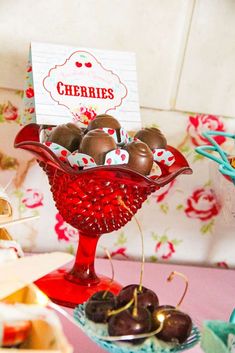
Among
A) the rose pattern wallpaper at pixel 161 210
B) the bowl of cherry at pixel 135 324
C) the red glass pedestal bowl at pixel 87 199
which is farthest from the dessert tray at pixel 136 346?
the rose pattern wallpaper at pixel 161 210

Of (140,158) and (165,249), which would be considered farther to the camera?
(165,249)

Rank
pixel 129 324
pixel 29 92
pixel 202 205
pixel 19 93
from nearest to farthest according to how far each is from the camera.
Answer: pixel 129 324 < pixel 29 92 < pixel 19 93 < pixel 202 205

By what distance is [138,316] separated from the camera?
0.57m

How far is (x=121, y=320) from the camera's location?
1.85 ft

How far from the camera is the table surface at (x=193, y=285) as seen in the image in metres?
0.86

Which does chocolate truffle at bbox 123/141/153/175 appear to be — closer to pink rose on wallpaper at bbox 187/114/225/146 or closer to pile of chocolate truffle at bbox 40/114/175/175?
pile of chocolate truffle at bbox 40/114/175/175

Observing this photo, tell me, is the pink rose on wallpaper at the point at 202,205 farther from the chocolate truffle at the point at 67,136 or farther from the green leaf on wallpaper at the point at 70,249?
the chocolate truffle at the point at 67,136

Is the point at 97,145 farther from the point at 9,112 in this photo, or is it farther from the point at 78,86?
the point at 9,112

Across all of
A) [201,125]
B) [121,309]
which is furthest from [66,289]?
[201,125]

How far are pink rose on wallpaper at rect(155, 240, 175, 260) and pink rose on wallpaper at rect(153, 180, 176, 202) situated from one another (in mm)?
79

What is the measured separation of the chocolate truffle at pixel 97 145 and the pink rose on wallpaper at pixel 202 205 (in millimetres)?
331

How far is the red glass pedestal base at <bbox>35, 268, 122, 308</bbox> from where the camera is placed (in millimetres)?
786

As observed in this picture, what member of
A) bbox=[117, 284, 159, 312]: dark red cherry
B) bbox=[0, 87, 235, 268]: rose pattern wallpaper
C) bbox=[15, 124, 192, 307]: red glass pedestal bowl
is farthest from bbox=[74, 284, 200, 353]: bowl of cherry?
bbox=[0, 87, 235, 268]: rose pattern wallpaper

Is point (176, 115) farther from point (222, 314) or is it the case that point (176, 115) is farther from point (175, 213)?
point (222, 314)
